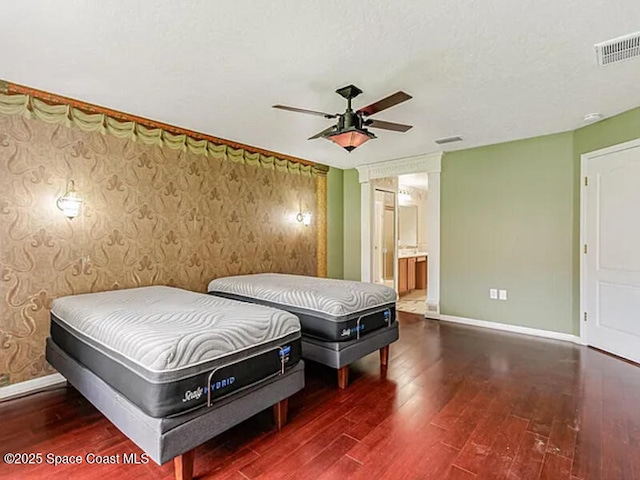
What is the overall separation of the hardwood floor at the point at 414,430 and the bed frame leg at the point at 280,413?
5 cm

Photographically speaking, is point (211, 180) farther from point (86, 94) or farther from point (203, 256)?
point (86, 94)

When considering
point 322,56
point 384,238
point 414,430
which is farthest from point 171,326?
point 384,238

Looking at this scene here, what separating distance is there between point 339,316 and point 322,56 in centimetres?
194

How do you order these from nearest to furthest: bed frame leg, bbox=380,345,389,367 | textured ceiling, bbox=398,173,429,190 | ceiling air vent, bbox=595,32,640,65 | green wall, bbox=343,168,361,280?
ceiling air vent, bbox=595,32,640,65
bed frame leg, bbox=380,345,389,367
green wall, bbox=343,168,361,280
textured ceiling, bbox=398,173,429,190

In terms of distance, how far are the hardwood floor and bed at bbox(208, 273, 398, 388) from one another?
29cm

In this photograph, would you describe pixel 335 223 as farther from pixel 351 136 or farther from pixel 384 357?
pixel 351 136

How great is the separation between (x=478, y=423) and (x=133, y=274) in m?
3.35

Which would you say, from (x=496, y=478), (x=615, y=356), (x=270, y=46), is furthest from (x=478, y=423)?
(x=270, y=46)

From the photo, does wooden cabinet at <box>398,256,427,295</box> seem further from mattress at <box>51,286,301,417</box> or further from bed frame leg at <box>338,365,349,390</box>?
mattress at <box>51,286,301,417</box>

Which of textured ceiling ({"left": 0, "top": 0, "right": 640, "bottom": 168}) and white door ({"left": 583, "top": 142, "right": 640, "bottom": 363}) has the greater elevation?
textured ceiling ({"left": 0, "top": 0, "right": 640, "bottom": 168})

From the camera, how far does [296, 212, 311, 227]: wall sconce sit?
17.9 ft

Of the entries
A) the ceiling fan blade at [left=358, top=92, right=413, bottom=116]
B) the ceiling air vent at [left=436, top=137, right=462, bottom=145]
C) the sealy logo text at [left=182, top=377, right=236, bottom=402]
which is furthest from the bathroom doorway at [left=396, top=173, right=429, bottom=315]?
the sealy logo text at [left=182, top=377, right=236, bottom=402]

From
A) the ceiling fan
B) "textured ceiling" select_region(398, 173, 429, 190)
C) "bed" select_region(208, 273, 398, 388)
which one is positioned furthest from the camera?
"textured ceiling" select_region(398, 173, 429, 190)

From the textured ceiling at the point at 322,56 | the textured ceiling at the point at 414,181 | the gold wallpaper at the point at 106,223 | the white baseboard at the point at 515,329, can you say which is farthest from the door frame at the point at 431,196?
the gold wallpaper at the point at 106,223
